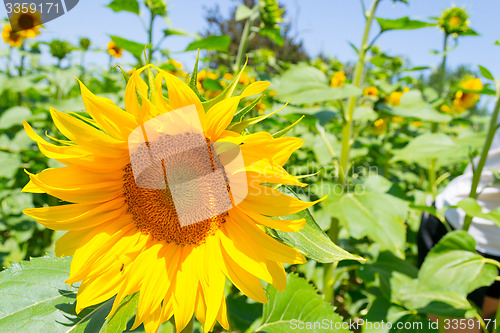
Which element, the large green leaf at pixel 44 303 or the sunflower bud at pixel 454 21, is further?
the sunflower bud at pixel 454 21

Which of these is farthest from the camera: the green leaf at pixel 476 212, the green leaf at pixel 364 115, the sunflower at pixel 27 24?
the sunflower at pixel 27 24

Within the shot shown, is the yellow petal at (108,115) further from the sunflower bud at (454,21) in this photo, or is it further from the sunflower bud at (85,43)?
the sunflower bud at (85,43)

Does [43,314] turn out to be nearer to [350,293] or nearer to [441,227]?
[441,227]

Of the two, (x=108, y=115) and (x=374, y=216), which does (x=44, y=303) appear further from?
(x=374, y=216)

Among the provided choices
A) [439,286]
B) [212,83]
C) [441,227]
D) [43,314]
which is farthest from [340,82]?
[43,314]

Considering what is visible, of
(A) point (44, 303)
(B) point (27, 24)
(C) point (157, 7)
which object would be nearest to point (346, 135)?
(C) point (157, 7)

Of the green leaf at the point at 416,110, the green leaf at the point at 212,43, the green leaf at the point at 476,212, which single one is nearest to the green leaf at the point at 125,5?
the green leaf at the point at 212,43
